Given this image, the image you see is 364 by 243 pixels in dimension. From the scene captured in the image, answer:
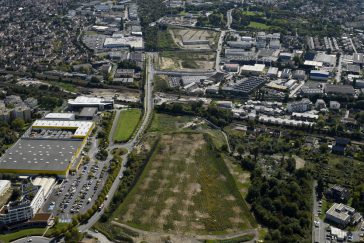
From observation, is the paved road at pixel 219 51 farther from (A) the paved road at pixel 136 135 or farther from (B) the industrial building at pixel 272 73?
(A) the paved road at pixel 136 135

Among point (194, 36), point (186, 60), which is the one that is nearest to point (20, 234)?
point (186, 60)

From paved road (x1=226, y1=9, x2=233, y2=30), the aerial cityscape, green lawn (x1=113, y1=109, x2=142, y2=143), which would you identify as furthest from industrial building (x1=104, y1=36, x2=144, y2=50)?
green lawn (x1=113, y1=109, x2=142, y2=143)

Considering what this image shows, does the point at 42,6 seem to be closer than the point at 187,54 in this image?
No

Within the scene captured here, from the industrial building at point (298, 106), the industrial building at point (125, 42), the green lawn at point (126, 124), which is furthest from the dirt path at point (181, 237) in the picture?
the industrial building at point (125, 42)

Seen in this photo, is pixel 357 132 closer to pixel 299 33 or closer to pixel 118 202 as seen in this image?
pixel 118 202

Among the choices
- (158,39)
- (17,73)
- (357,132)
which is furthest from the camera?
(158,39)

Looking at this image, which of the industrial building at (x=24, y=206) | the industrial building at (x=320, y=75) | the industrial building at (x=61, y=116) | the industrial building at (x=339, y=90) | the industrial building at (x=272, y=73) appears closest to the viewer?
the industrial building at (x=24, y=206)

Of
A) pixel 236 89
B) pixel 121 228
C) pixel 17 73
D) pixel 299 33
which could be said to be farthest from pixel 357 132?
pixel 17 73
